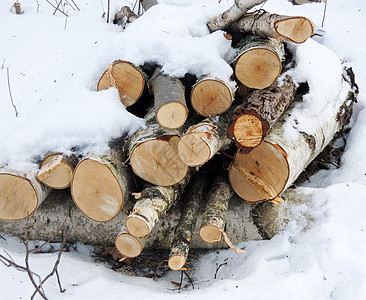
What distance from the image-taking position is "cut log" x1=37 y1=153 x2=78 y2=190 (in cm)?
241

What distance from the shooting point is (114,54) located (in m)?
2.90

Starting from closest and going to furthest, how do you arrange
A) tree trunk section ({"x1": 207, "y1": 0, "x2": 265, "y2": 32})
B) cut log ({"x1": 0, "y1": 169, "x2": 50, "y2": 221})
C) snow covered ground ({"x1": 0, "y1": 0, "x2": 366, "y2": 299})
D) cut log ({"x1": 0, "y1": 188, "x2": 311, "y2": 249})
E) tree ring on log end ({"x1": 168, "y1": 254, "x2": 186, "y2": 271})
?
1. snow covered ground ({"x1": 0, "y1": 0, "x2": 366, "y2": 299})
2. tree ring on log end ({"x1": 168, "y1": 254, "x2": 186, "y2": 271})
3. cut log ({"x1": 0, "y1": 169, "x2": 50, "y2": 221})
4. cut log ({"x1": 0, "y1": 188, "x2": 311, "y2": 249})
5. tree trunk section ({"x1": 207, "y1": 0, "x2": 265, "y2": 32})

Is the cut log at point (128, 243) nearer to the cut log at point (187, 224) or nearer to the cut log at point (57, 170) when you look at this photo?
the cut log at point (187, 224)

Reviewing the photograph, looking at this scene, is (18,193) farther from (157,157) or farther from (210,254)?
(210,254)

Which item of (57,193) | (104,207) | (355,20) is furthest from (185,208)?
(355,20)

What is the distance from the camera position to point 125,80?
2.79 m

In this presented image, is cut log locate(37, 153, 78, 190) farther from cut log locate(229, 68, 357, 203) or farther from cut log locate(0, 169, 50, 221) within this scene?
cut log locate(229, 68, 357, 203)

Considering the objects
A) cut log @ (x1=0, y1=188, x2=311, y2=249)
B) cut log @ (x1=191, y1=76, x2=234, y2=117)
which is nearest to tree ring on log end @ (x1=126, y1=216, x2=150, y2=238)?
cut log @ (x1=0, y1=188, x2=311, y2=249)

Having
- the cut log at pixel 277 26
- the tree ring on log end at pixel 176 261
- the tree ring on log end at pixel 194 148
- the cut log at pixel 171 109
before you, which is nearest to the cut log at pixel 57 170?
the cut log at pixel 171 109

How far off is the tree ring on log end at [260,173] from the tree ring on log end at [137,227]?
77 cm

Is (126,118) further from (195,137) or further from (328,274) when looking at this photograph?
(328,274)

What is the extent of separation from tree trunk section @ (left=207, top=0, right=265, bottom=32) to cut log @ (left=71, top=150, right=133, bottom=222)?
1.61 meters

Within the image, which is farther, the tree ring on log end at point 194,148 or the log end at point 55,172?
the log end at point 55,172

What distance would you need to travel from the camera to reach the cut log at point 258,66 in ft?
8.32
